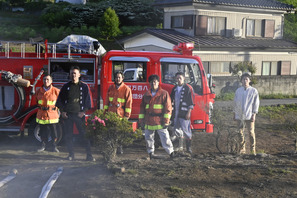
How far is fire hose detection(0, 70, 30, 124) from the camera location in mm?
9227

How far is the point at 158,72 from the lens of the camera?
952 centimetres

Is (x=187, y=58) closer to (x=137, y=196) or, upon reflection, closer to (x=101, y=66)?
(x=101, y=66)

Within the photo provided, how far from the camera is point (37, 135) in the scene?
31.6ft

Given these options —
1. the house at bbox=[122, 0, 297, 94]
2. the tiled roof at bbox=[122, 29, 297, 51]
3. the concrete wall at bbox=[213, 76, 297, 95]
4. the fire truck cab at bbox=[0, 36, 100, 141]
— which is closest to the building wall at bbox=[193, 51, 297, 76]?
the house at bbox=[122, 0, 297, 94]

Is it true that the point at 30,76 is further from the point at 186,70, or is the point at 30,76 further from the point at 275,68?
the point at 275,68

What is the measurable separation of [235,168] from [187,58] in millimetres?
3513

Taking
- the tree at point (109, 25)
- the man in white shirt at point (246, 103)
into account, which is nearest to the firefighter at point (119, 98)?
the man in white shirt at point (246, 103)

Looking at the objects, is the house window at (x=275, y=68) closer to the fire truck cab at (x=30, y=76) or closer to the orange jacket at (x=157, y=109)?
the fire truck cab at (x=30, y=76)

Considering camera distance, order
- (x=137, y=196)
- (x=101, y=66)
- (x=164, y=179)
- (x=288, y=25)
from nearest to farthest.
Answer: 1. (x=137, y=196)
2. (x=164, y=179)
3. (x=101, y=66)
4. (x=288, y=25)

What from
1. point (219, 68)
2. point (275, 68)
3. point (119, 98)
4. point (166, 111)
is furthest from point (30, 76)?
point (275, 68)


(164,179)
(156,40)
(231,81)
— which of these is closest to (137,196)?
(164,179)

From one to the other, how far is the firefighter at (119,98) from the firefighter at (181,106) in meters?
1.08

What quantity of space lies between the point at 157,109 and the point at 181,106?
995 millimetres

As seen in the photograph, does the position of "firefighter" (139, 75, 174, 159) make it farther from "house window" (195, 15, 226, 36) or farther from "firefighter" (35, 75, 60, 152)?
"house window" (195, 15, 226, 36)
